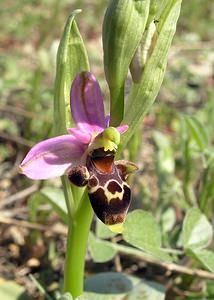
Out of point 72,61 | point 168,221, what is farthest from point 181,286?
point 72,61

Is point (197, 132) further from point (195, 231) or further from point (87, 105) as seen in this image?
point (87, 105)

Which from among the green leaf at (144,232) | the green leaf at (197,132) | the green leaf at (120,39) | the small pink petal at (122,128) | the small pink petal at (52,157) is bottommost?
the green leaf at (144,232)

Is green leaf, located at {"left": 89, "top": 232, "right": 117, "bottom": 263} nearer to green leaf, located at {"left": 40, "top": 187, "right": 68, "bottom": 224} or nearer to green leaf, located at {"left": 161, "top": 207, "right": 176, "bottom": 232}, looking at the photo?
green leaf, located at {"left": 40, "top": 187, "right": 68, "bottom": 224}

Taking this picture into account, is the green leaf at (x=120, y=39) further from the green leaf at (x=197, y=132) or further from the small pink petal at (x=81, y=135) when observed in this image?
the green leaf at (x=197, y=132)

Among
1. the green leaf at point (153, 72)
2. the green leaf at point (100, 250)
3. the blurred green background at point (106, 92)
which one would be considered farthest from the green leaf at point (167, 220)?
the green leaf at point (153, 72)

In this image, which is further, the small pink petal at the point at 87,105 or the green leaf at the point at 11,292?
the green leaf at the point at 11,292

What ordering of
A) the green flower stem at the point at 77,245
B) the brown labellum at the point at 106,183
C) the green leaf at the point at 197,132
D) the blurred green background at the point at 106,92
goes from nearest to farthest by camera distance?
the brown labellum at the point at 106,183 → the green flower stem at the point at 77,245 → the green leaf at the point at 197,132 → the blurred green background at the point at 106,92

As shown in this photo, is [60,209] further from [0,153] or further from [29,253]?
[0,153]
